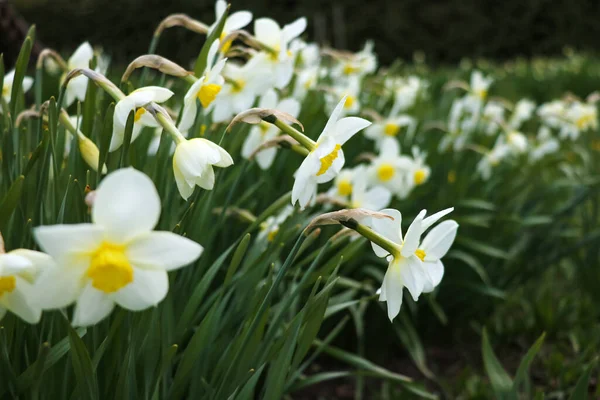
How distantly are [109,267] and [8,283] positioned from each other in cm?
13

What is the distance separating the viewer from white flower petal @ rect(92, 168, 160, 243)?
621mm

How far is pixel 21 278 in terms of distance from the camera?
710 millimetres

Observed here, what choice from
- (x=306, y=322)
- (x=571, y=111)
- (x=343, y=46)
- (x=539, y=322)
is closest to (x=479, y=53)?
(x=343, y=46)

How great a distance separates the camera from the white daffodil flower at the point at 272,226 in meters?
1.53

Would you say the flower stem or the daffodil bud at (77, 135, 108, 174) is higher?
the flower stem

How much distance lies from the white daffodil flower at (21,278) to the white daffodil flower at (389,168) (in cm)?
136

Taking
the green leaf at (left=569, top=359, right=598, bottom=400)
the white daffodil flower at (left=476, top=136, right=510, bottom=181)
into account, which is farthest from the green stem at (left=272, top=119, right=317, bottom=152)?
the white daffodil flower at (left=476, top=136, right=510, bottom=181)

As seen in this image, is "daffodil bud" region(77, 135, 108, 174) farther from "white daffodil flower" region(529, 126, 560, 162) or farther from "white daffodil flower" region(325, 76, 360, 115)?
"white daffodil flower" region(529, 126, 560, 162)

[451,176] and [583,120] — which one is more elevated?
[583,120]

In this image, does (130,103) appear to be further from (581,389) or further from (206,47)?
(581,389)

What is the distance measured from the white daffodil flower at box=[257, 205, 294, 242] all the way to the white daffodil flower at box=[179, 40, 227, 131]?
0.44 metres

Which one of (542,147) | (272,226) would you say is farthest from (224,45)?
(542,147)

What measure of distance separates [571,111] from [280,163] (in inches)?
62.5

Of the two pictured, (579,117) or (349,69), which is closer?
(349,69)
